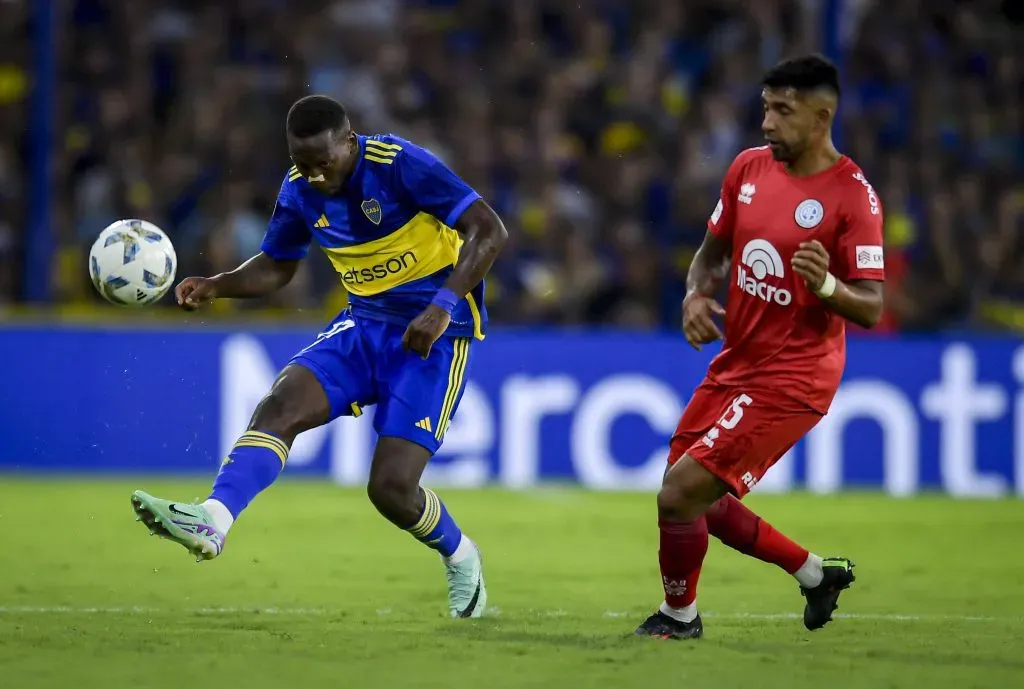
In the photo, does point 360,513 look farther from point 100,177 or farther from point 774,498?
point 100,177

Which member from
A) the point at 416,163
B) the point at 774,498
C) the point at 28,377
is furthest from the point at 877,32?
the point at 416,163

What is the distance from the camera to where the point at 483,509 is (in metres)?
11.8

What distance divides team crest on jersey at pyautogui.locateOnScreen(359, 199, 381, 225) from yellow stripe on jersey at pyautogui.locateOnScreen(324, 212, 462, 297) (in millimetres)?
108

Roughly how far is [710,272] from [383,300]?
1430 mm

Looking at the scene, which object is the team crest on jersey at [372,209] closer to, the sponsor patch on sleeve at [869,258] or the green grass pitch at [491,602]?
the green grass pitch at [491,602]

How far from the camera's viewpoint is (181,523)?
594cm

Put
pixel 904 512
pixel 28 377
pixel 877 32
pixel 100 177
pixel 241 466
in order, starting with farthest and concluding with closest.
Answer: pixel 877 32, pixel 100 177, pixel 28 377, pixel 904 512, pixel 241 466

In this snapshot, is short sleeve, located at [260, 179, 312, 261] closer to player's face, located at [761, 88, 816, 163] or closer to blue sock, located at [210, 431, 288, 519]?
blue sock, located at [210, 431, 288, 519]

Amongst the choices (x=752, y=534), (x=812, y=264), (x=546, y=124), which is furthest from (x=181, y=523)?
(x=546, y=124)

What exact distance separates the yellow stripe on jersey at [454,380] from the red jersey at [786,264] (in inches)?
43.9

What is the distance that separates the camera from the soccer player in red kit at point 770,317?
648cm

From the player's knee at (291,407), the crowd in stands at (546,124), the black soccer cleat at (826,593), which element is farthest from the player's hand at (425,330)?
the crowd in stands at (546,124)

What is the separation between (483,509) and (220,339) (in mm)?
2791

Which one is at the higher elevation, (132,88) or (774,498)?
(132,88)
